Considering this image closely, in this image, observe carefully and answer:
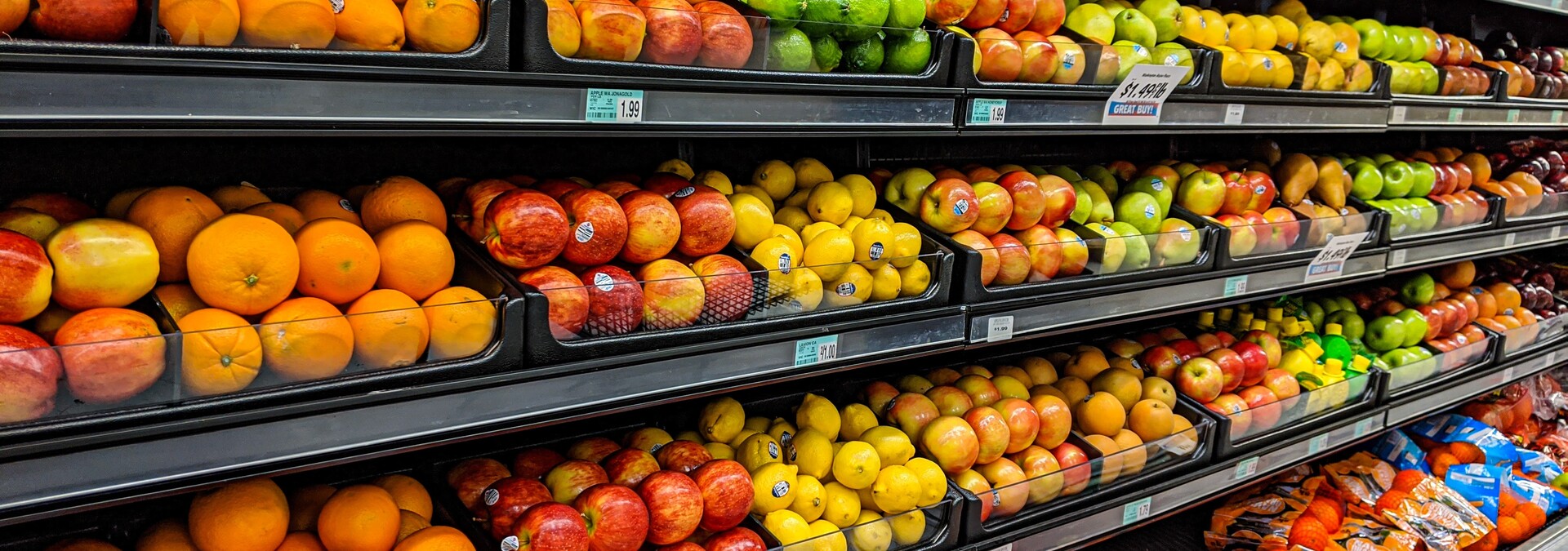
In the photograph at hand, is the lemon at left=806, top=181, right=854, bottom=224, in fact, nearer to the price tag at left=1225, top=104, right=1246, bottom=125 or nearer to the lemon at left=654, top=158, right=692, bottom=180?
the lemon at left=654, top=158, right=692, bottom=180

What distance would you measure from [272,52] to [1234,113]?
1940 mm

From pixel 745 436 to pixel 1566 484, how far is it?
2968mm

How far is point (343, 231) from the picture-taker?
1222 mm

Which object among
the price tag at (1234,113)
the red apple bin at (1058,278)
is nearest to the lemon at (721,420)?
the red apple bin at (1058,278)

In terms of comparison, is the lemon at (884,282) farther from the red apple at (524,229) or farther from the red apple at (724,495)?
the red apple at (524,229)

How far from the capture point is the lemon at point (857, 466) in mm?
1792

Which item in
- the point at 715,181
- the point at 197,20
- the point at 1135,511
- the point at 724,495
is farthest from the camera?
the point at 1135,511

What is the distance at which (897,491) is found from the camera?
1780 mm

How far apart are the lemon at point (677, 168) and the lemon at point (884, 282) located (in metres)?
0.40

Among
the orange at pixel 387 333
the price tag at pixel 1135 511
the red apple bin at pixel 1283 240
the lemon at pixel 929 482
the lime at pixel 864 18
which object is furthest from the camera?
the red apple bin at pixel 1283 240

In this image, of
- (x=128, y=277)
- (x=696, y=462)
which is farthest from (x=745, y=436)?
(x=128, y=277)

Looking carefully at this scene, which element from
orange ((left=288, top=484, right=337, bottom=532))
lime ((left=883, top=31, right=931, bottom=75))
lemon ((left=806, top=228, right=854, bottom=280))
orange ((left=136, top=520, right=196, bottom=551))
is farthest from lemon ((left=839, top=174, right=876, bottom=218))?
orange ((left=136, top=520, right=196, bottom=551))

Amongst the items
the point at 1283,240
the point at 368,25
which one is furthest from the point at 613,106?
the point at 1283,240

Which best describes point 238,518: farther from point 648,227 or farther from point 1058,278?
point 1058,278
